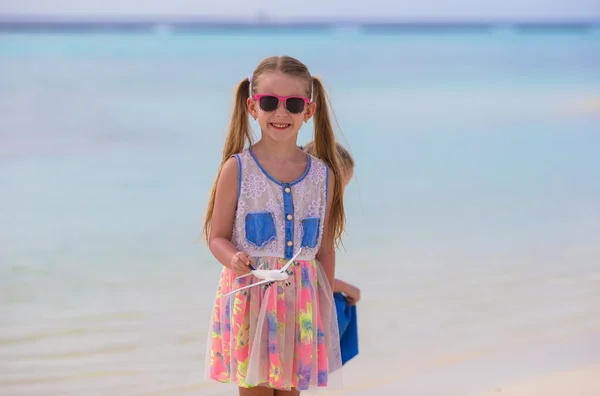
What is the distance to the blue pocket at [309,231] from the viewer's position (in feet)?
8.78

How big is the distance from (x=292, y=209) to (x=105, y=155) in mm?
6150

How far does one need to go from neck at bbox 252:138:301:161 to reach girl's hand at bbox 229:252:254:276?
0.33 metres

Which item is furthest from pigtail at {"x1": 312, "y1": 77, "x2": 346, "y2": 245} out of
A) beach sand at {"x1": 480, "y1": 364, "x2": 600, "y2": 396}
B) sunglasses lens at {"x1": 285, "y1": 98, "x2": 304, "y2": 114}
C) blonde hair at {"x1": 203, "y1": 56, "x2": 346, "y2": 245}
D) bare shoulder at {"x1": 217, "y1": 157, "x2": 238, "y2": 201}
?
beach sand at {"x1": 480, "y1": 364, "x2": 600, "y2": 396}

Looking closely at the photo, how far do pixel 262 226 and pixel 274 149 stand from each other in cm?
22

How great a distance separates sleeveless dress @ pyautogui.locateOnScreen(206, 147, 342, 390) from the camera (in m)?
2.63

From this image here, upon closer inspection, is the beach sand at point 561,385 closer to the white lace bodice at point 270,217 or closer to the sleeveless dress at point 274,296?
the sleeveless dress at point 274,296

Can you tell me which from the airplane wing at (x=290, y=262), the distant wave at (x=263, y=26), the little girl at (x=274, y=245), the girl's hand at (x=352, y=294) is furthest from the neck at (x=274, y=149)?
the distant wave at (x=263, y=26)

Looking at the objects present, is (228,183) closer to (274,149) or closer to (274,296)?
(274,149)

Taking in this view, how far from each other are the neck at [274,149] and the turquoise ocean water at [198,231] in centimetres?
16

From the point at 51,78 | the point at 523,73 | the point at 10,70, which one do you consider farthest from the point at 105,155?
the point at 523,73

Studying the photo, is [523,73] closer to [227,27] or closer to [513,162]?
[513,162]

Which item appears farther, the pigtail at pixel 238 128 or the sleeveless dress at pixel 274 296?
the pigtail at pixel 238 128

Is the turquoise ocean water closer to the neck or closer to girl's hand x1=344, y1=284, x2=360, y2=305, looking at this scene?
the neck

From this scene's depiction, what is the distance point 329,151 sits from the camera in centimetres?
283
